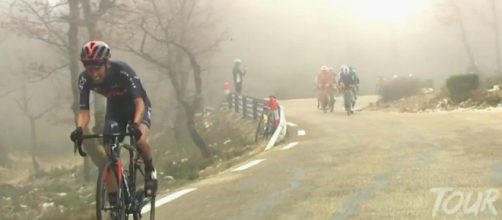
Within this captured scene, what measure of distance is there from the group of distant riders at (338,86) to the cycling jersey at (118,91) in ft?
55.3

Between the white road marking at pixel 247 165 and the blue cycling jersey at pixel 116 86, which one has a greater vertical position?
the blue cycling jersey at pixel 116 86

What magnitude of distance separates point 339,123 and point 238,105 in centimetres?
858

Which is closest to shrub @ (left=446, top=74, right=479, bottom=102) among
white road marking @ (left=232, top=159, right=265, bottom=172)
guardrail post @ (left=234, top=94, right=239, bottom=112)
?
guardrail post @ (left=234, top=94, right=239, bottom=112)

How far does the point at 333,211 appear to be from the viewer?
666 centimetres

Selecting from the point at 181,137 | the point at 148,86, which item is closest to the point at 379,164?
the point at 181,137

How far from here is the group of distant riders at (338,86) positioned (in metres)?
22.4

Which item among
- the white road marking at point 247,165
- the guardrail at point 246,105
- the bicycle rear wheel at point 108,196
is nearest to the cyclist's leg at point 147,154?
the bicycle rear wheel at point 108,196

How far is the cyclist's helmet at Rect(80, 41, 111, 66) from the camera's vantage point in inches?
209

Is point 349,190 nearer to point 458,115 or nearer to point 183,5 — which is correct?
point 458,115

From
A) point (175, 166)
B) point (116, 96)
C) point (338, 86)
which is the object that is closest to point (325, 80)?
point (338, 86)

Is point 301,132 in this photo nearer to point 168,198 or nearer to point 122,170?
point 168,198

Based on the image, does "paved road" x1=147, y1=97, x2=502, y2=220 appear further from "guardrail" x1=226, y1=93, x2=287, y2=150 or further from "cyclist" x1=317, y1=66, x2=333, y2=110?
"cyclist" x1=317, y1=66, x2=333, y2=110

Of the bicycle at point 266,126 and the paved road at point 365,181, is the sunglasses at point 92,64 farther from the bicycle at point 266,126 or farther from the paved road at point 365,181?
the bicycle at point 266,126

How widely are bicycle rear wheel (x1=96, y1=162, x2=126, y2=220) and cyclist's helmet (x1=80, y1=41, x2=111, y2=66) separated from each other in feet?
2.95
